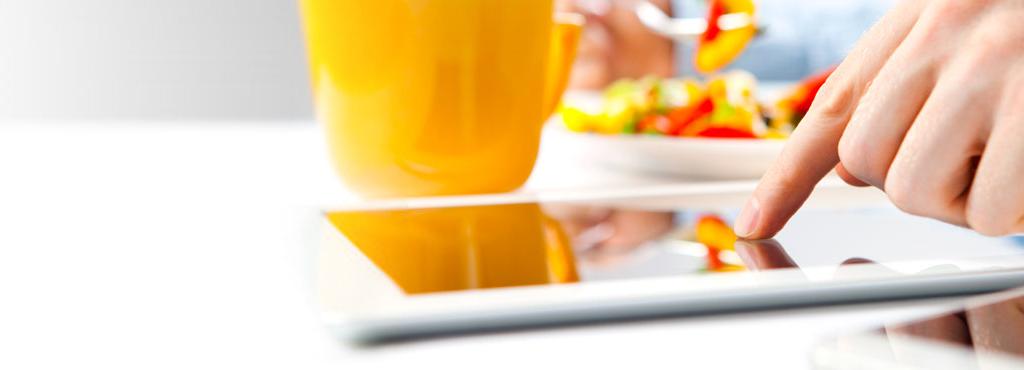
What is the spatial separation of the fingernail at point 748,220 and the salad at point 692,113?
12.7 inches

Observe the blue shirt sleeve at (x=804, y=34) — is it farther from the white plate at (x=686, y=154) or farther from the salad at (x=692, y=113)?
the white plate at (x=686, y=154)

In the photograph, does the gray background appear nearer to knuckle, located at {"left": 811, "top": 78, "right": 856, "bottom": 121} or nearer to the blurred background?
the blurred background

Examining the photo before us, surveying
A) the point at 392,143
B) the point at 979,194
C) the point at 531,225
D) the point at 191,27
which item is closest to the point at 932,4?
the point at 979,194

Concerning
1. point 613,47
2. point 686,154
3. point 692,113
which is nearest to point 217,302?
point 686,154

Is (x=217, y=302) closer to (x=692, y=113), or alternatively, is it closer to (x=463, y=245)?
(x=463, y=245)

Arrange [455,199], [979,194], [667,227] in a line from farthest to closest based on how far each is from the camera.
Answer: [455,199] < [667,227] < [979,194]

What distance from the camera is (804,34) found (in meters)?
4.77

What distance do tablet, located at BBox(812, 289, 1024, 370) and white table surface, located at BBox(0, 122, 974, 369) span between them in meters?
0.01

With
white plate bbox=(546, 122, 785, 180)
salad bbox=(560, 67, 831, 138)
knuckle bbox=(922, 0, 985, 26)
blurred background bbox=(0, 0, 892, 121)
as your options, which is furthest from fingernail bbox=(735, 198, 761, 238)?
blurred background bbox=(0, 0, 892, 121)

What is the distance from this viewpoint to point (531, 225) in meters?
0.50

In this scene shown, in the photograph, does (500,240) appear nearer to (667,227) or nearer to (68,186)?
(667,227)

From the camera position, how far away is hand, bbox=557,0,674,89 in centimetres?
196

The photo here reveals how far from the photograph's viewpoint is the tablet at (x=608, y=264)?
31 cm

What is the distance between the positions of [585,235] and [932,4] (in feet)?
0.60
